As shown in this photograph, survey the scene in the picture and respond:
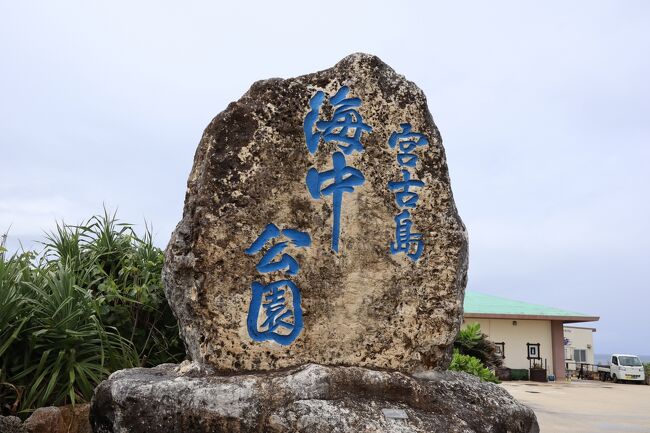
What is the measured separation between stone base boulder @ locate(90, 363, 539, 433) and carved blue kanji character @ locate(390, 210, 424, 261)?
29.8 inches

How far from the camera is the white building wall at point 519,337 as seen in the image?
20.5 meters

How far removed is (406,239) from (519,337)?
58.9ft

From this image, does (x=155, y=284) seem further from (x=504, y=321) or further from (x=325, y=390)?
(x=504, y=321)

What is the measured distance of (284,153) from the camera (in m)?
3.97

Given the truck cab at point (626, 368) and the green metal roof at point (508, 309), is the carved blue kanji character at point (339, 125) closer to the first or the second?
the green metal roof at point (508, 309)

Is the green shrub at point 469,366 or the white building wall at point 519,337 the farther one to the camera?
the white building wall at point 519,337

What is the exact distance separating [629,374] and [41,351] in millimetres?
22045

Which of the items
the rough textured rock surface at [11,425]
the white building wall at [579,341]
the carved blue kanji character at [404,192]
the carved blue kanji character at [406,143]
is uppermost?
the white building wall at [579,341]

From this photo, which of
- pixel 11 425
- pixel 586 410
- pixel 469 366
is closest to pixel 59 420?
pixel 11 425

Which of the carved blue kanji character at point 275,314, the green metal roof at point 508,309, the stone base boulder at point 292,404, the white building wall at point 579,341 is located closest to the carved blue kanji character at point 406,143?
the carved blue kanji character at point 275,314

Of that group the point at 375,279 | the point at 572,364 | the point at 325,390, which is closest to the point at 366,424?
the point at 325,390

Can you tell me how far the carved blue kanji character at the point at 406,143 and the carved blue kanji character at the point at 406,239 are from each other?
34 centimetres

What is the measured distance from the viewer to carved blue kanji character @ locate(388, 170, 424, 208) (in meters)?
4.09

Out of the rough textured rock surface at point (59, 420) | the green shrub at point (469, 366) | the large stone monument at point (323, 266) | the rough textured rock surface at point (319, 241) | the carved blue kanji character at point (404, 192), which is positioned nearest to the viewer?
the large stone monument at point (323, 266)
